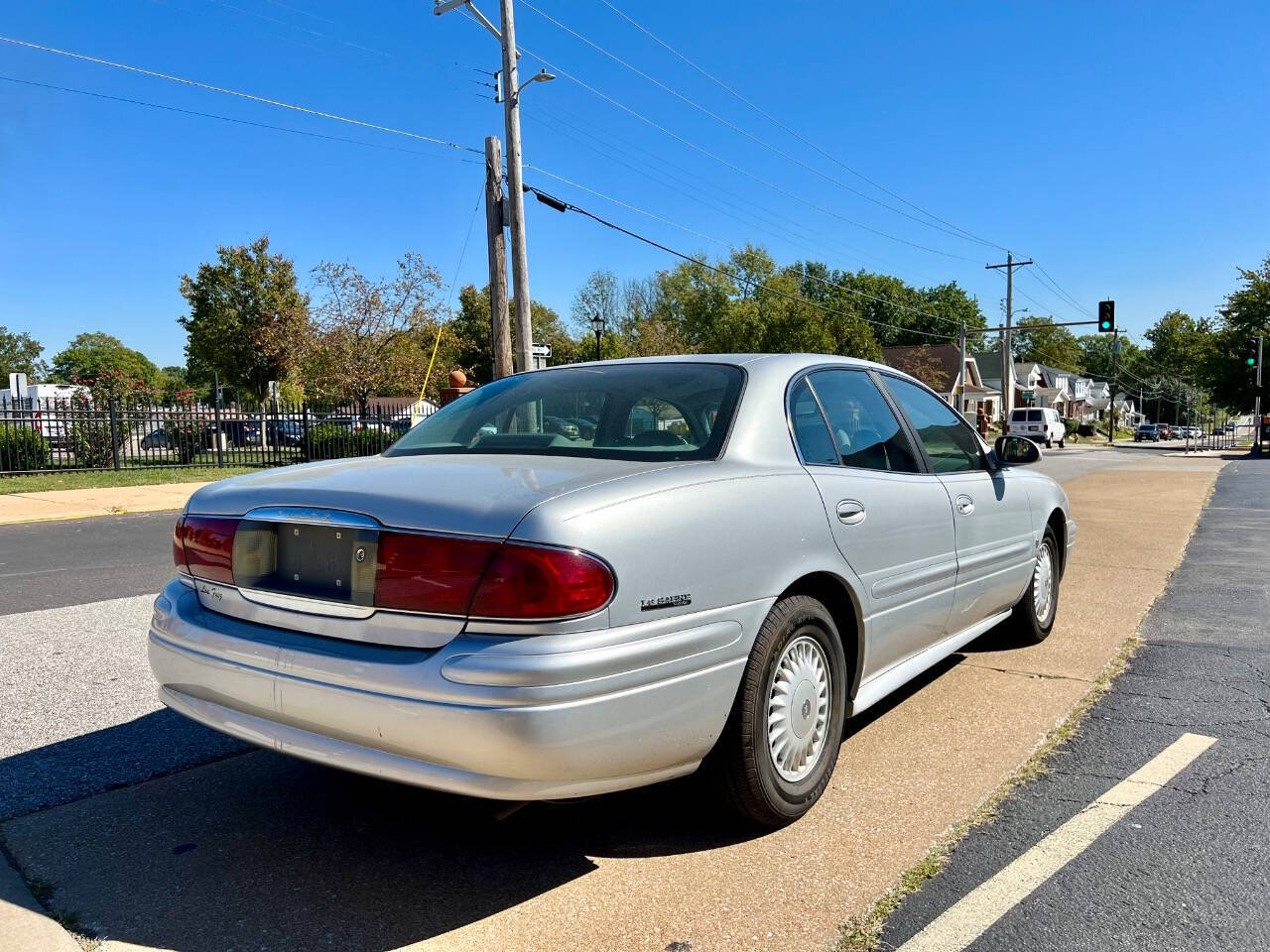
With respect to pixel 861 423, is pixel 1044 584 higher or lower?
lower

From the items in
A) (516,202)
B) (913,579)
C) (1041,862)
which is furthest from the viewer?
(516,202)

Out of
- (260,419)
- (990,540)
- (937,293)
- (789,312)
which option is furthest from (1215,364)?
(990,540)

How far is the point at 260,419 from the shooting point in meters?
21.5

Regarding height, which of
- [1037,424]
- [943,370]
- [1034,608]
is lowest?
[1034,608]

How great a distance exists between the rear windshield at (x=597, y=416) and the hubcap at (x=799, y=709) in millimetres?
724

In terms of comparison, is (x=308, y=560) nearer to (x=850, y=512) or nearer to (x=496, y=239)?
(x=850, y=512)

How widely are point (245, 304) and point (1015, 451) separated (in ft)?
121

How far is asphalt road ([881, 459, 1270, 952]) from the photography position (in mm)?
2434

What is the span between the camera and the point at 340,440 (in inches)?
861

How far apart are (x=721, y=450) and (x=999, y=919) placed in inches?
60.9

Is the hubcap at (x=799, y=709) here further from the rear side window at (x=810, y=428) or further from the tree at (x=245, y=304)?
the tree at (x=245, y=304)

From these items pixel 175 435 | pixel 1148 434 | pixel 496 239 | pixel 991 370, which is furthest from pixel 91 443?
pixel 991 370

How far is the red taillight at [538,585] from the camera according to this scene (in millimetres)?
2307

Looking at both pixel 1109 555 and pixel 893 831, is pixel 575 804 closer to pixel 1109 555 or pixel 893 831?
pixel 893 831
